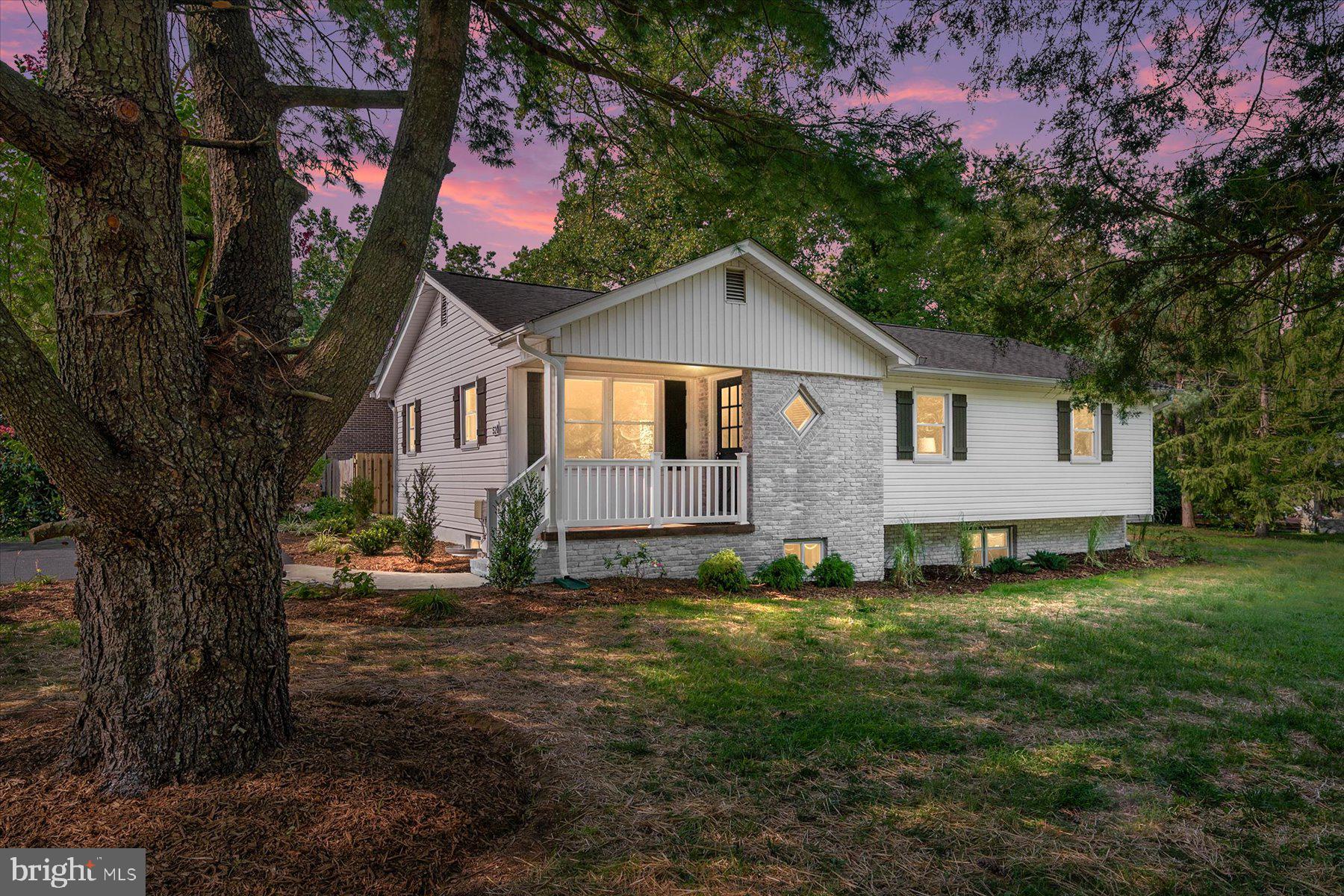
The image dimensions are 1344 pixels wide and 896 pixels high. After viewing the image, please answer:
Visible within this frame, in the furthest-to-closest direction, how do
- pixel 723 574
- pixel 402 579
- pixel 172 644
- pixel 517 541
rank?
pixel 723 574, pixel 402 579, pixel 517 541, pixel 172 644

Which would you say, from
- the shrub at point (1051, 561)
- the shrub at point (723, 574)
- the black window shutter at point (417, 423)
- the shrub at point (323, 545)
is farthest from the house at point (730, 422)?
the shrub at point (323, 545)

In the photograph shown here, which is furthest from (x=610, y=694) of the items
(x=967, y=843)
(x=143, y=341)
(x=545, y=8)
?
(x=545, y=8)

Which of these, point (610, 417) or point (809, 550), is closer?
point (610, 417)

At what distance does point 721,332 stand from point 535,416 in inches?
119

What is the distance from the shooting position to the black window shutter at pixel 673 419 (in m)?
12.5

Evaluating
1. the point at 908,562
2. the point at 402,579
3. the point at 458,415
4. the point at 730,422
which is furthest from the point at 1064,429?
the point at 402,579

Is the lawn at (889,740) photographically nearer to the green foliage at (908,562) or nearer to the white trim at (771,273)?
the green foliage at (908,562)

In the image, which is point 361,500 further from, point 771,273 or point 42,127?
point 42,127

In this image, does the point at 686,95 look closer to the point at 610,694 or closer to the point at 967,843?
the point at 610,694

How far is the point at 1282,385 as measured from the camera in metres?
17.6

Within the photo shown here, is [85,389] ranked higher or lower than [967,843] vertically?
higher

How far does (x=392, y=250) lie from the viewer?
3.83 m

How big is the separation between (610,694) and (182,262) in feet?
12.1

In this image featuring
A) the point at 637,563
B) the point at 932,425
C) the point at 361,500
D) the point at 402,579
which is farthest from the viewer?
the point at 361,500
